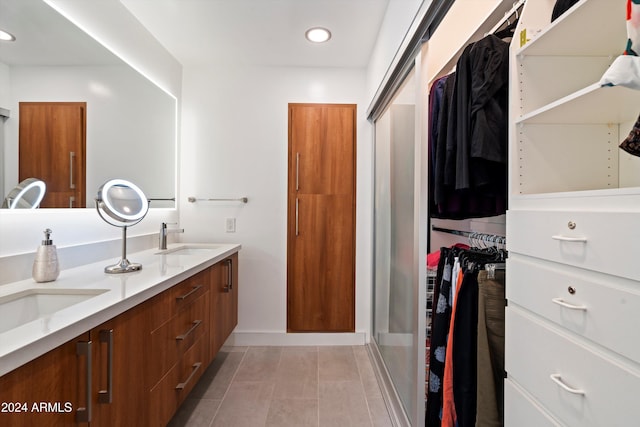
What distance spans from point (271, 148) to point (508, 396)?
2.37 meters

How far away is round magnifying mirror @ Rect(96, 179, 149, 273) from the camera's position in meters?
1.46

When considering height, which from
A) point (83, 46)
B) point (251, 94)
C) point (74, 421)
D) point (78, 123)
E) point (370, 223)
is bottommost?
point (74, 421)

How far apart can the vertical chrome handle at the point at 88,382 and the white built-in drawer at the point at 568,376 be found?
4.06ft

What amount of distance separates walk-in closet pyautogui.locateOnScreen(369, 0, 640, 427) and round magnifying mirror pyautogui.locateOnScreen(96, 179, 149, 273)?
4.76ft

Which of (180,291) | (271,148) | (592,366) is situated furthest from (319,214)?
(592,366)

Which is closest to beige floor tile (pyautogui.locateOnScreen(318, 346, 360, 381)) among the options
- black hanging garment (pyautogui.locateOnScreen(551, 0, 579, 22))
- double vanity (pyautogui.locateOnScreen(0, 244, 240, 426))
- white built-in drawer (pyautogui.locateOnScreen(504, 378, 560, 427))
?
double vanity (pyautogui.locateOnScreen(0, 244, 240, 426))

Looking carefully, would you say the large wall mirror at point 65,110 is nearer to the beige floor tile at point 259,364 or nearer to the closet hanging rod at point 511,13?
the beige floor tile at point 259,364

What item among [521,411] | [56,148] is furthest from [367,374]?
[56,148]

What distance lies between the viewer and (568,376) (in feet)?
2.17

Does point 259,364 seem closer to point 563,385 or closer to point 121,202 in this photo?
point 121,202

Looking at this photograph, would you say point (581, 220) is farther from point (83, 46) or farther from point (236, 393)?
point (83, 46)

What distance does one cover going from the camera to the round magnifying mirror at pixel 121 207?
4.81 feet

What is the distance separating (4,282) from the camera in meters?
1.20

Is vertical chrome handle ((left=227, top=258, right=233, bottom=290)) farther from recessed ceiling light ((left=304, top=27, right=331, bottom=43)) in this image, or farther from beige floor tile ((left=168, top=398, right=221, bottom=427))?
recessed ceiling light ((left=304, top=27, right=331, bottom=43))
